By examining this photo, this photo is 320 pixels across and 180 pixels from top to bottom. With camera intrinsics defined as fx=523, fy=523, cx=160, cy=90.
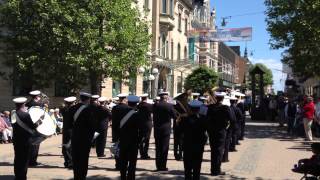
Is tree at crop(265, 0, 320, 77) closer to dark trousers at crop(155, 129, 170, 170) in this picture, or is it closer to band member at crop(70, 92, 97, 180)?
dark trousers at crop(155, 129, 170, 170)

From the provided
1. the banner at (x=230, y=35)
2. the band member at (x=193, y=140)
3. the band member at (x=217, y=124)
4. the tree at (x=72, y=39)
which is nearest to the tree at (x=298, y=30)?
the tree at (x=72, y=39)

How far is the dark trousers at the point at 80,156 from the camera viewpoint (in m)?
10.1

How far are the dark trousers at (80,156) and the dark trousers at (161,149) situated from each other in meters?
2.64

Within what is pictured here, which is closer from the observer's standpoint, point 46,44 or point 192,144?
point 192,144

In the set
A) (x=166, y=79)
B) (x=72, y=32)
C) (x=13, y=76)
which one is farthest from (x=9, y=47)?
(x=166, y=79)

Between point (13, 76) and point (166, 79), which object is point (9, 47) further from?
point (166, 79)

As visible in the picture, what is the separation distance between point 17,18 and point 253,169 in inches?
683

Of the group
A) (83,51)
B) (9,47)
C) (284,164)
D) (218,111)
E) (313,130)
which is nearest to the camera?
(218,111)

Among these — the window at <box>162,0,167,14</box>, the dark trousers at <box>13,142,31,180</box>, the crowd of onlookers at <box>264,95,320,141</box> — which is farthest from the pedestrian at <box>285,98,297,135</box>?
the window at <box>162,0,167,14</box>

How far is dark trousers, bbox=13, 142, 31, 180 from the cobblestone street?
32.9 inches

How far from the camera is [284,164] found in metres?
14.1

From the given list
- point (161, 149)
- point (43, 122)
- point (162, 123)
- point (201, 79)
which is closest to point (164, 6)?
point (201, 79)

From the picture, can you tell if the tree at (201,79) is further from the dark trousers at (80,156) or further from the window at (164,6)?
the dark trousers at (80,156)

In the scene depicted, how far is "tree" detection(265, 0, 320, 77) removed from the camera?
25072 millimetres
